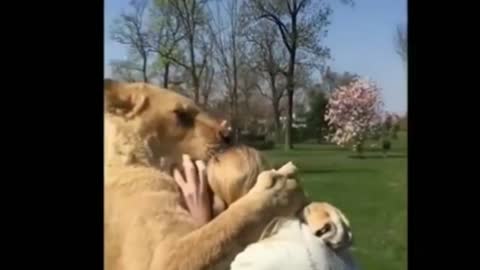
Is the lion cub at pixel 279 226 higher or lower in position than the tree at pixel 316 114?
lower

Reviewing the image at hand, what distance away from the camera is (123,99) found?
60.7 inches

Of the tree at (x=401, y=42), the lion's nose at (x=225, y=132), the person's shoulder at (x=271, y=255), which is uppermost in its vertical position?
the tree at (x=401, y=42)

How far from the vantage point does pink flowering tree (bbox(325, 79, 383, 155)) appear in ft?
5.15

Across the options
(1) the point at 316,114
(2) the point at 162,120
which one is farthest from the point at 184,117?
(1) the point at 316,114

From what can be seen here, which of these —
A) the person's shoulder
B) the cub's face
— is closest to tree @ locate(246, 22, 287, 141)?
the cub's face

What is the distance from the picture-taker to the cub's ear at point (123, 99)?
1.54 meters

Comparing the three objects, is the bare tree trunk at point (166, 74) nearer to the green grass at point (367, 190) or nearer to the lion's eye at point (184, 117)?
the lion's eye at point (184, 117)

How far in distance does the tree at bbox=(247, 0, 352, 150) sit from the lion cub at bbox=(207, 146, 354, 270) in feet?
0.27

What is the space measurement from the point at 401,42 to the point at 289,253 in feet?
1.47

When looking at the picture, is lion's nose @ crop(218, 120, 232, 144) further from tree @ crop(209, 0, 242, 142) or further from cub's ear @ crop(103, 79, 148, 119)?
cub's ear @ crop(103, 79, 148, 119)

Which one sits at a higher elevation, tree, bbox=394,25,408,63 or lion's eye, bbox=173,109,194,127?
tree, bbox=394,25,408,63

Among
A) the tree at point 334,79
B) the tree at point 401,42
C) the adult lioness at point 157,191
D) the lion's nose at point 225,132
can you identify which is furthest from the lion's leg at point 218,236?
the tree at point 401,42

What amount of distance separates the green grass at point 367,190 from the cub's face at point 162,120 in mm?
123
